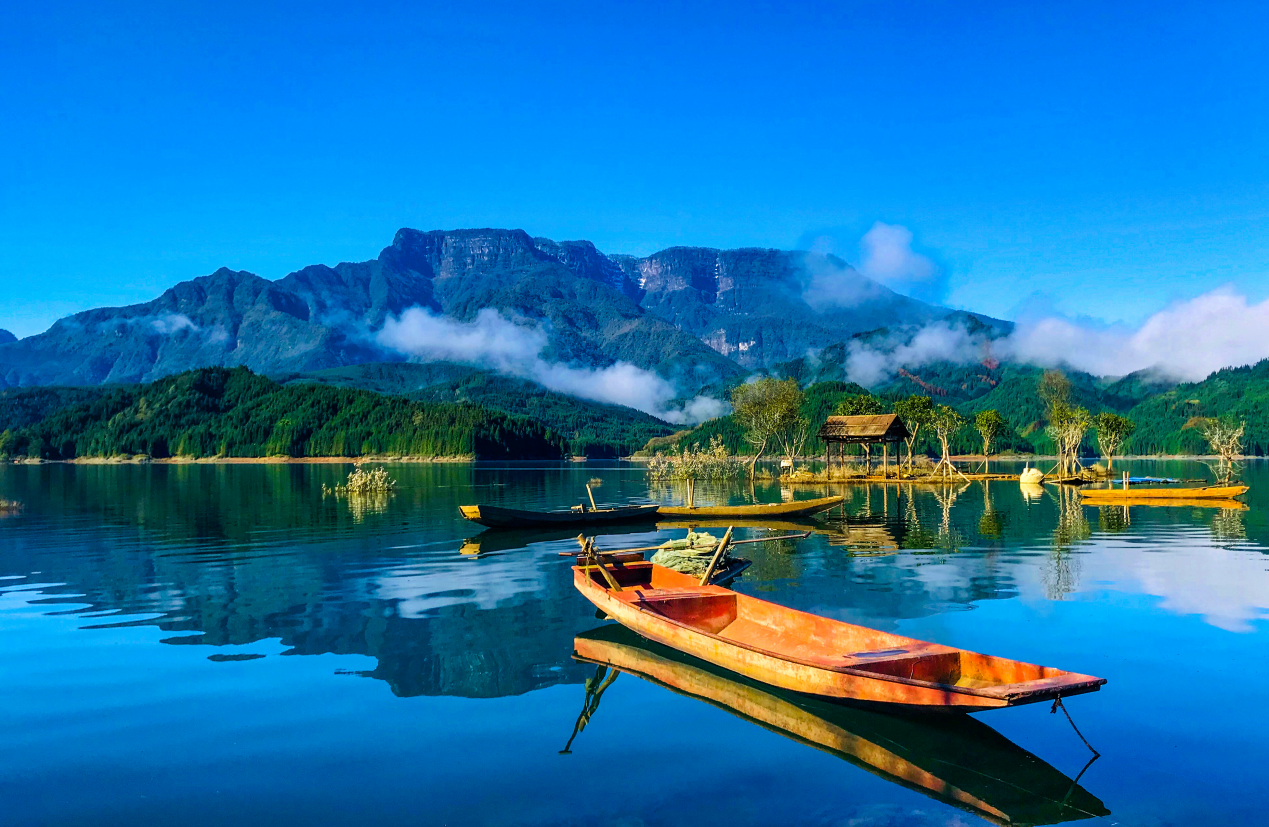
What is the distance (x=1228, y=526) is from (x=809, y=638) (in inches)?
1680

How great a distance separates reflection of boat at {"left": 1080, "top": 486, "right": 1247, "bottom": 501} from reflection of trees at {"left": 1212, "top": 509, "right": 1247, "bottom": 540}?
9.36m

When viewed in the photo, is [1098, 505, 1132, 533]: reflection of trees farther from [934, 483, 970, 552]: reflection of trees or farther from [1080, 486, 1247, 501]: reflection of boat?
[934, 483, 970, 552]: reflection of trees

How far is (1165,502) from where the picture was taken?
66188mm

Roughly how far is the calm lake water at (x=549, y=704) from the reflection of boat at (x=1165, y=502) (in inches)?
1196

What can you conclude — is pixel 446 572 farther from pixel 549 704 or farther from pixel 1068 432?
pixel 1068 432

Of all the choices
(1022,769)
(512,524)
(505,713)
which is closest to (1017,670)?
(1022,769)

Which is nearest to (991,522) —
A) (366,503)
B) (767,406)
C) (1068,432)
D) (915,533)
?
(915,533)

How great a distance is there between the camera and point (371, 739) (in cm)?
1455

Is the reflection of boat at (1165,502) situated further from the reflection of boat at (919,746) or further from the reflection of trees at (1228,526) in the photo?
the reflection of boat at (919,746)

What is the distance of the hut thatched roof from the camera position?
91.0 meters

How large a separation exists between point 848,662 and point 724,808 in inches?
160

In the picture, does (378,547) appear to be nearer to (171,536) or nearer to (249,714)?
(171,536)

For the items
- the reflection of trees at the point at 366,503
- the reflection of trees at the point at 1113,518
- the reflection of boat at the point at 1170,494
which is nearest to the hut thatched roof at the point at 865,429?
the reflection of boat at the point at 1170,494

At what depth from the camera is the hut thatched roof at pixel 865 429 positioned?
91.0 metres
